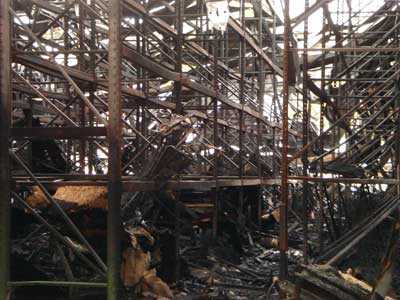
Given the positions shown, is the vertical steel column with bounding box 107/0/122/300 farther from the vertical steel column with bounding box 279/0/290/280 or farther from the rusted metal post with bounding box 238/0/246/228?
the rusted metal post with bounding box 238/0/246/228

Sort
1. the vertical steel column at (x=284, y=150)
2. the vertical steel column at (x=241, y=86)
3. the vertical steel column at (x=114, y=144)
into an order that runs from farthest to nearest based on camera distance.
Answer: the vertical steel column at (x=241, y=86), the vertical steel column at (x=284, y=150), the vertical steel column at (x=114, y=144)

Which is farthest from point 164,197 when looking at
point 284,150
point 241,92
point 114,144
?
point 114,144

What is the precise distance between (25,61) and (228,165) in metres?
7.44

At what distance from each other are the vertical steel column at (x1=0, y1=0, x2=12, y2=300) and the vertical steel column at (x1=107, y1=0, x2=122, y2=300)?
1.19m

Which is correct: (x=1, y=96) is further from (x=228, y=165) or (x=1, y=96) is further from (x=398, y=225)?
(x=228, y=165)

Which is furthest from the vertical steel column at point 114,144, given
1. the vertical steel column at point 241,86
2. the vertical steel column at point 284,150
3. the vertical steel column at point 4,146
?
the vertical steel column at point 241,86

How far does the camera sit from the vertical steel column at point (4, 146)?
5711 millimetres

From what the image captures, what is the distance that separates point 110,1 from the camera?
549 cm

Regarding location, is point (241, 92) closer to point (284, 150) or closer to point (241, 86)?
point (241, 86)

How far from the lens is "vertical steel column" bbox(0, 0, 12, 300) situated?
571 cm

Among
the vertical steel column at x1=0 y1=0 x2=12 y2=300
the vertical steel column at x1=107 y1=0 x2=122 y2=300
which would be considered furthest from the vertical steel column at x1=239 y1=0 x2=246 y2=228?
the vertical steel column at x1=0 y1=0 x2=12 y2=300

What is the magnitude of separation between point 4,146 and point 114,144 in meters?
1.29

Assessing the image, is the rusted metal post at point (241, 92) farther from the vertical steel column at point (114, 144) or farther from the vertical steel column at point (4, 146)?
the vertical steel column at point (4, 146)

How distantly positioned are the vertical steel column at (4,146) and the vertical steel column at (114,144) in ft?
3.91
